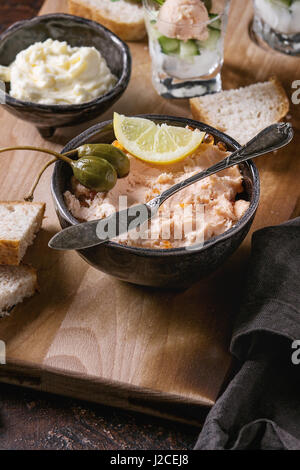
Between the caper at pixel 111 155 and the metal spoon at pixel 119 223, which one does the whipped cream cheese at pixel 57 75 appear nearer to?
the caper at pixel 111 155

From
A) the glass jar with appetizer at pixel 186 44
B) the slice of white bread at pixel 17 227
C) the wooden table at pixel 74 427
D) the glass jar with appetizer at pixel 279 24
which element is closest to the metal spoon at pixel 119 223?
the slice of white bread at pixel 17 227

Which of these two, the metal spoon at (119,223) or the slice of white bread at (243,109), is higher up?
the metal spoon at (119,223)

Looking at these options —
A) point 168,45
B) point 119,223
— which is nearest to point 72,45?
point 168,45

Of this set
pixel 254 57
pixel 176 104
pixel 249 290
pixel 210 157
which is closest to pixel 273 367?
pixel 249 290

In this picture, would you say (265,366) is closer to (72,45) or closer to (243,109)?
(243,109)

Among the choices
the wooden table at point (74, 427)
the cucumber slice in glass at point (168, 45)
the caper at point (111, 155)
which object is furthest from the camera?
the cucumber slice in glass at point (168, 45)

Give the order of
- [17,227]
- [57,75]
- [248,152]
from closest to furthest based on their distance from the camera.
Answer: [248,152]
[17,227]
[57,75]
